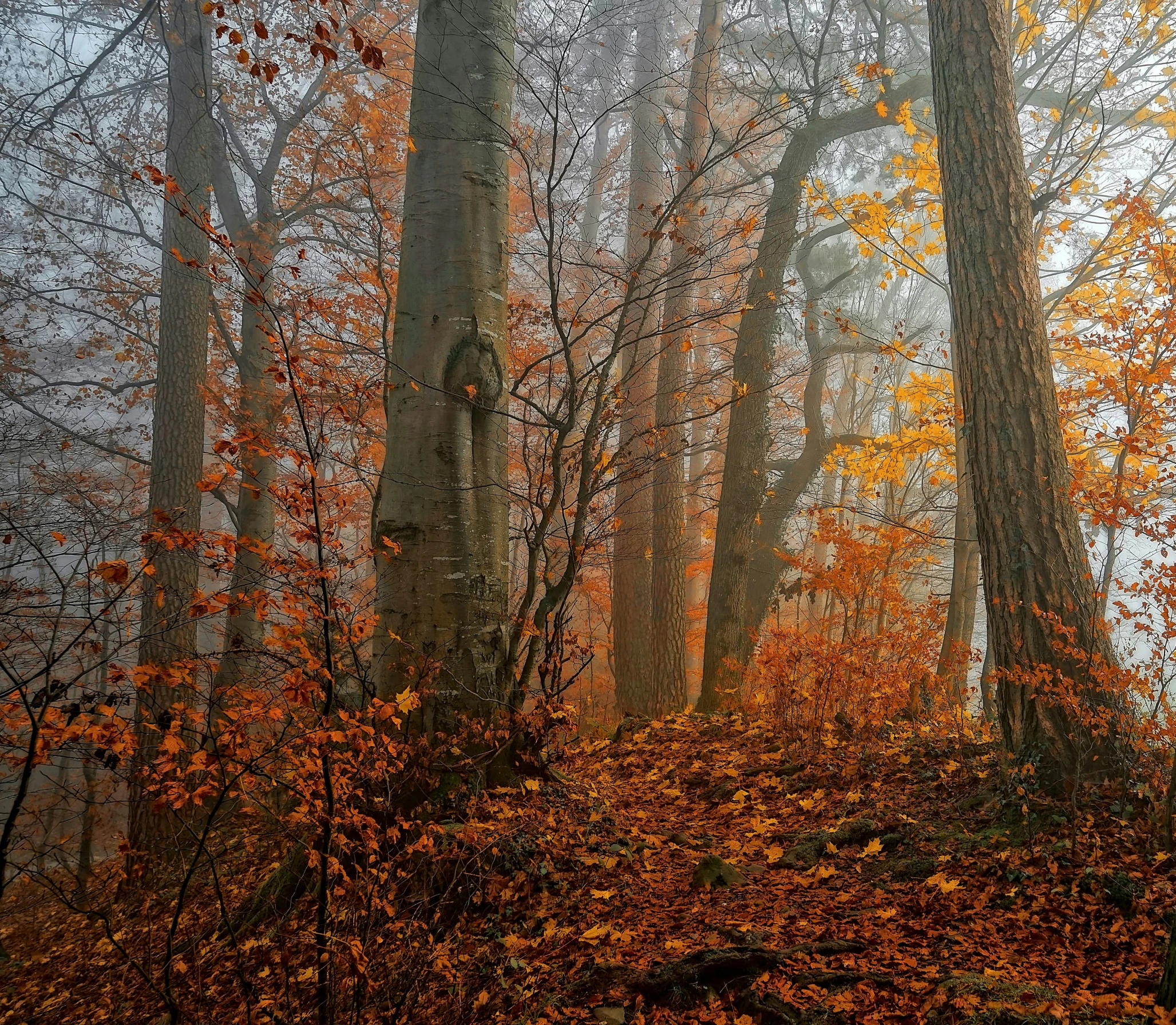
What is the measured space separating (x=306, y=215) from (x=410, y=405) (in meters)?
7.21

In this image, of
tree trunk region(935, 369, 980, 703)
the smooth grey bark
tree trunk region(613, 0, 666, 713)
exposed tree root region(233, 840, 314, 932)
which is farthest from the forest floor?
the smooth grey bark

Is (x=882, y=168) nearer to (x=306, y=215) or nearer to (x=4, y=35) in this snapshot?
(x=306, y=215)

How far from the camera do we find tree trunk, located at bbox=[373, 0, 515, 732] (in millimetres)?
3736

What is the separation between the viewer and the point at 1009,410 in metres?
3.85

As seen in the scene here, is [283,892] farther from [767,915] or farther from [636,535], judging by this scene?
[636,535]

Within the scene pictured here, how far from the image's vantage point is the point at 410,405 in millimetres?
3879

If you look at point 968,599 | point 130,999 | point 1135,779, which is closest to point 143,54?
point 130,999

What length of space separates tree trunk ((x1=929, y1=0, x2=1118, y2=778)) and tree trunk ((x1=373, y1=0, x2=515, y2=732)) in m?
2.67

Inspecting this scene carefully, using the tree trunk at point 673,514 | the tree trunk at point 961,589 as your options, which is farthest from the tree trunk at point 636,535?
the tree trunk at point 961,589

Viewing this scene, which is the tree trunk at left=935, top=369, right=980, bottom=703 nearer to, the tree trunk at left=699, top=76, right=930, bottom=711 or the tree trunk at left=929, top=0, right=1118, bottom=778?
the tree trunk at left=699, top=76, right=930, bottom=711

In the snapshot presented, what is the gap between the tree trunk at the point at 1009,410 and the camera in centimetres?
351

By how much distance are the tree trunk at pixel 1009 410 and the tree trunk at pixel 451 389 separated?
Answer: 2667 mm

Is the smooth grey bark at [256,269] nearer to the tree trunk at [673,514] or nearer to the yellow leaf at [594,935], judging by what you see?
the tree trunk at [673,514]

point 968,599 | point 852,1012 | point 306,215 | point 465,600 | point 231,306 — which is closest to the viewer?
point 852,1012
